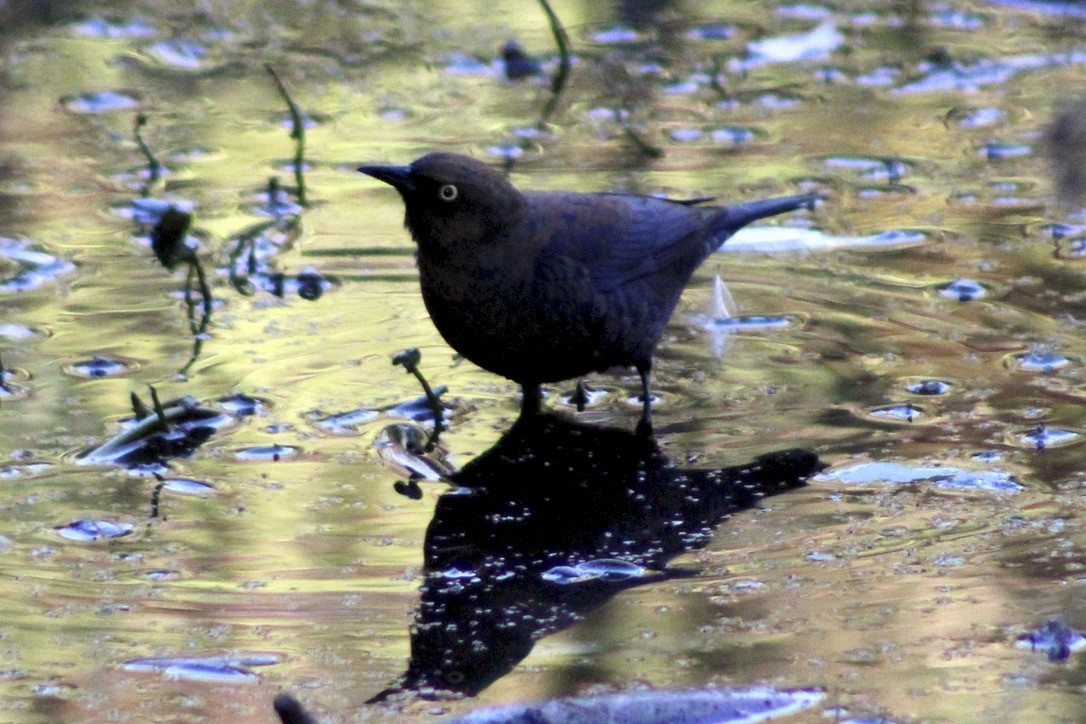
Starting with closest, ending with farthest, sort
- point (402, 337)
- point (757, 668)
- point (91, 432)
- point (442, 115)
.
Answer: point (757, 668) < point (91, 432) < point (402, 337) < point (442, 115)

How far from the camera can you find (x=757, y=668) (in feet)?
9.80

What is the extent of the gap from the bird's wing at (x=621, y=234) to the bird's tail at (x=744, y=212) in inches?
2.2

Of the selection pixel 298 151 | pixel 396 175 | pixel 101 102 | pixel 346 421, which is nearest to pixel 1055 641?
pixel 346 421

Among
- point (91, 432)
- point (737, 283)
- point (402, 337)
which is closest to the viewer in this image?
point (91, 432)

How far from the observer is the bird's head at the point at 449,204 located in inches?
163

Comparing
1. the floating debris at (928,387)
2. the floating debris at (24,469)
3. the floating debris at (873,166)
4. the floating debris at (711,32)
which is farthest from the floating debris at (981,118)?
the floating debris at (24,469)

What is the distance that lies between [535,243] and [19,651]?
1768 mm

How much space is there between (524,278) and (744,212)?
1.14 metres

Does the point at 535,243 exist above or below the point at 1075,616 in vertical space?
above

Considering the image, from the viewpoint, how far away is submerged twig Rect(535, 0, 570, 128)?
707cm

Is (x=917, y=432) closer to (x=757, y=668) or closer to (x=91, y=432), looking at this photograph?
(x=757, y=668)

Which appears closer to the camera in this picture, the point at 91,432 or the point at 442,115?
the point at 91,432

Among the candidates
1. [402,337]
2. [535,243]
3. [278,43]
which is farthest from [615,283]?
[278,43]

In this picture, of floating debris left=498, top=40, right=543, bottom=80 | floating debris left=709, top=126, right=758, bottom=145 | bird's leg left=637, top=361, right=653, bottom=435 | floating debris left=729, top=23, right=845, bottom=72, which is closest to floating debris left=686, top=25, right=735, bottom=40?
floating debris left=729, top=23, right=845, bottom=72
